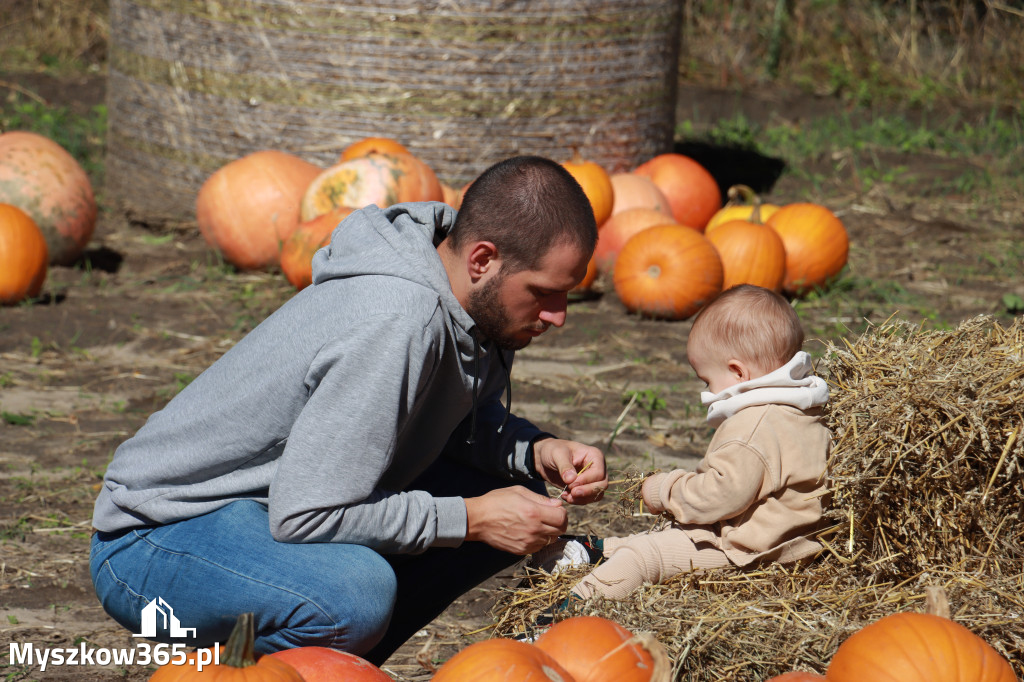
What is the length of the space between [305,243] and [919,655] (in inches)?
172

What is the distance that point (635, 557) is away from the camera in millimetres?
2799

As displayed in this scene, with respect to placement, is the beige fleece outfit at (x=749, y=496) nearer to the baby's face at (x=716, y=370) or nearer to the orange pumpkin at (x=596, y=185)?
the baby's face at (x=716, y=370)

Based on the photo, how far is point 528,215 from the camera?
2.45 m

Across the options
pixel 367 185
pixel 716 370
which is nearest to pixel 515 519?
pixel 716 370

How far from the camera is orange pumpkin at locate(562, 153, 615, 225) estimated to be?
638 cm

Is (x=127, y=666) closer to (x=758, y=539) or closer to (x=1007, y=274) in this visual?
(x=758, y=539)

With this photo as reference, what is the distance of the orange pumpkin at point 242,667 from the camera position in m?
1.99

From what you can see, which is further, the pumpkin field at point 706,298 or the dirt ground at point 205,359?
the dirt ground at point 205,359

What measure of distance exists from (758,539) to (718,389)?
1.55 feet

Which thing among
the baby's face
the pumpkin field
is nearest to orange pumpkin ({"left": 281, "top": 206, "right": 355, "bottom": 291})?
the pumpkin field

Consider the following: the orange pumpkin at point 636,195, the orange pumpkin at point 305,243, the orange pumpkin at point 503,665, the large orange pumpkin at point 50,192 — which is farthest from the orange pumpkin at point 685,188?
the orange pumpkin at point 503,665

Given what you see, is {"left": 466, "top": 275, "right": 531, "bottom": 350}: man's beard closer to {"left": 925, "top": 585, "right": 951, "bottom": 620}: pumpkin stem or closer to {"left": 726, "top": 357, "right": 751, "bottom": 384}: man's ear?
{"left": 726, "top": 357, "right": 751, "bottom": 384}: man's ear

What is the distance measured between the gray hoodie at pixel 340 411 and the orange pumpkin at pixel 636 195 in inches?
159

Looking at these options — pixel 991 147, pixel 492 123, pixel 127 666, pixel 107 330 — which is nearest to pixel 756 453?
pixel 127 666
